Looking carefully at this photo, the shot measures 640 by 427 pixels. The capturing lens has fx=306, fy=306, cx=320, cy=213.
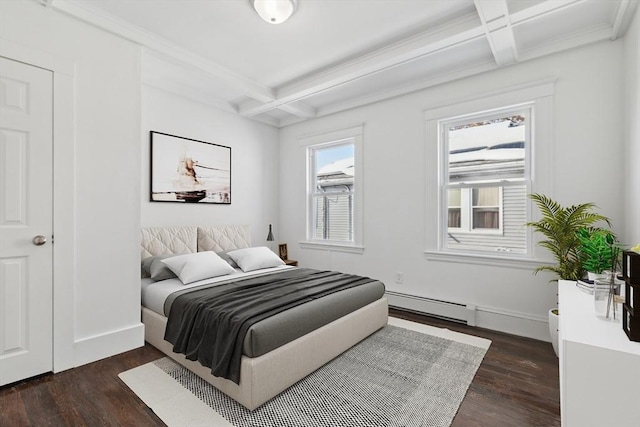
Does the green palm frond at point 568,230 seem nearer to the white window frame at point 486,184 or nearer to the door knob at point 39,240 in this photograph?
the white window frame at point 486,184

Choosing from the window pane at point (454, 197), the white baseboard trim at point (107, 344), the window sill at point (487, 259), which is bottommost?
the white baseboard trim at point (107, 344)

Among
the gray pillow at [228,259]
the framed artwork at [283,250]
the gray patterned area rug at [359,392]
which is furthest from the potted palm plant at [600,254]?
the framed artwork at [283,250]

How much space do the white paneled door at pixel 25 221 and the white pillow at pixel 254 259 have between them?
1.75m

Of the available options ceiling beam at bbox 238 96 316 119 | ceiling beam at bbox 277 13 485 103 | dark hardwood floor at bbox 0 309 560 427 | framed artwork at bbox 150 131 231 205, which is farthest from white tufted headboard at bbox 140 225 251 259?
ceiling beam at bbox 277 13 485 103

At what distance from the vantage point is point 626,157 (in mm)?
2512

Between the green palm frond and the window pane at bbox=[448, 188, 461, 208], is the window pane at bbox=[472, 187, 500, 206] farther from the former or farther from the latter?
the green palm frond

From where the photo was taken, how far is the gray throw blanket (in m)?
1.93

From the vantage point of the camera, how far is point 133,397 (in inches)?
78.5

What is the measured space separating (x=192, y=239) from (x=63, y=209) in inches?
63.3

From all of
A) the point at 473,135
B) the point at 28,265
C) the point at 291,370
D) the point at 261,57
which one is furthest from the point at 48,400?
the point at 473,135

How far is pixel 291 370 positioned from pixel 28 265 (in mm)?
2034

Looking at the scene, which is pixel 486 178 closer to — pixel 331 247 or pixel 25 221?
pixel 331 247

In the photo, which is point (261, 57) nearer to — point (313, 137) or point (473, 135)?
point (313, 137)

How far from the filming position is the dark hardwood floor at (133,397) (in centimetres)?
178
